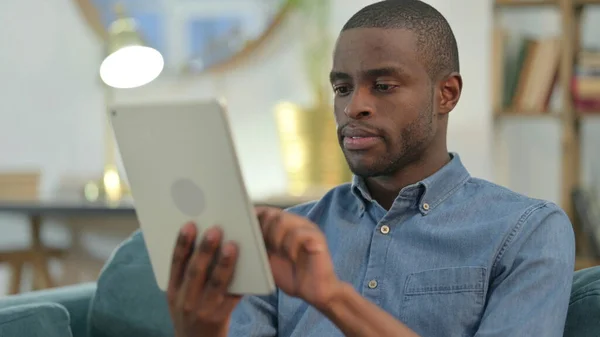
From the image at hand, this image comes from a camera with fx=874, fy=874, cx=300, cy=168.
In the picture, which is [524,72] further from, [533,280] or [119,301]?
[533,280]

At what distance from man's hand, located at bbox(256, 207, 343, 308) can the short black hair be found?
41cm

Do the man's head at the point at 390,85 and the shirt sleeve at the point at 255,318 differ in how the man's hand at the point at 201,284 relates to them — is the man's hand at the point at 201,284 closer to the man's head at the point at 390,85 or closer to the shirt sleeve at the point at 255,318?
the shirt sleeve at the point at 255,318

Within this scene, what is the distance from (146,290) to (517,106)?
1688 millimetres

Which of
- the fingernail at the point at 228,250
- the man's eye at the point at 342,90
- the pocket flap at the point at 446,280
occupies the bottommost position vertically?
the pocket flap at the point at 446,280

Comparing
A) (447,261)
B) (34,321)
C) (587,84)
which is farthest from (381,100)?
(587,84)

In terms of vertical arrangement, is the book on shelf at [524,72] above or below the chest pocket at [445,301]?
above

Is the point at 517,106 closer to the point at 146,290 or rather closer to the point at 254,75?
the point at 254,75

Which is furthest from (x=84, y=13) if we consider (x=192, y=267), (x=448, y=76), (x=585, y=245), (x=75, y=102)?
(x=192, y=267)

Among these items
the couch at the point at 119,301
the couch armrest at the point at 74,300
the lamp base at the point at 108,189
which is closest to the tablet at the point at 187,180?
the couch at the point at 119,301

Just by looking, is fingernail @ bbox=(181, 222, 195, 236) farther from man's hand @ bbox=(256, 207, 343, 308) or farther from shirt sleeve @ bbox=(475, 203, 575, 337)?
shirt sleeve @ bbox=(475, 203, 575, 337)

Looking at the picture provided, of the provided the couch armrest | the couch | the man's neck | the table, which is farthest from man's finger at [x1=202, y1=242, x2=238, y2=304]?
the table

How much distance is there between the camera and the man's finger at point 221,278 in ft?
2.98

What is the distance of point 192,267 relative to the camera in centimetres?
95

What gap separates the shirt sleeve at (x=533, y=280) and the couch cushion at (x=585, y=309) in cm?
11
